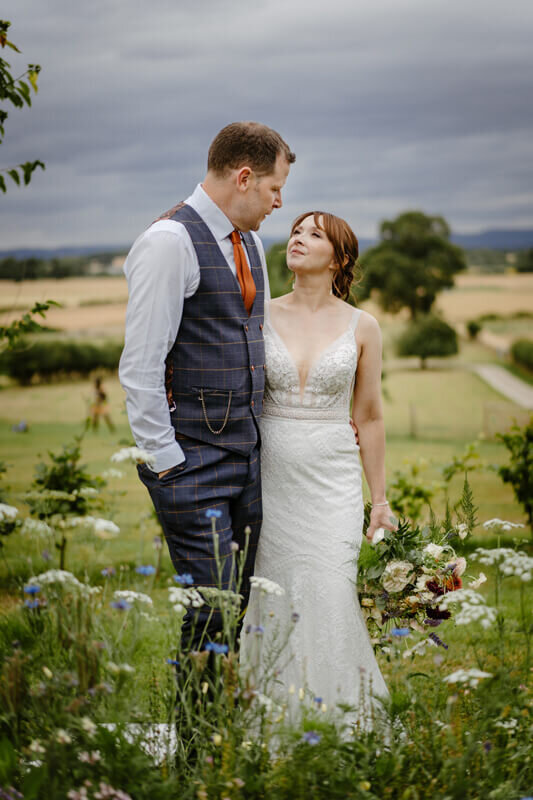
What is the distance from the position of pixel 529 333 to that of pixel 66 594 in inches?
431

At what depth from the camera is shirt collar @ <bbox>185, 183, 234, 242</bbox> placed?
2.56 m

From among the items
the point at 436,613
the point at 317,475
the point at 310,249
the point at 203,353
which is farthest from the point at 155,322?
the point at 436,613

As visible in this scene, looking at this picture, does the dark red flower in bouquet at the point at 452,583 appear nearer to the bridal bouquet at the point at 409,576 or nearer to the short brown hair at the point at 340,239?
the bridal bouquet at the point at 409,576

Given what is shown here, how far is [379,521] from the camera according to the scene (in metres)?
2.89

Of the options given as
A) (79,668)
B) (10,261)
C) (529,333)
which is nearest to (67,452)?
(79,668)

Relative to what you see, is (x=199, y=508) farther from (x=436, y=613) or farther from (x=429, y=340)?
(x=429, y=340)

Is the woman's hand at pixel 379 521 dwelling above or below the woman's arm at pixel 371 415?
below

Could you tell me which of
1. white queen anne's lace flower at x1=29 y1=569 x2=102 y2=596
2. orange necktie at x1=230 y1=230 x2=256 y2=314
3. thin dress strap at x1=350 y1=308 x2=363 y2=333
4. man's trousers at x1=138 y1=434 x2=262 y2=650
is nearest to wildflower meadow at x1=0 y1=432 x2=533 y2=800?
white queen anne's lace flower at x1=29 y1=569 x2=102 y2=596

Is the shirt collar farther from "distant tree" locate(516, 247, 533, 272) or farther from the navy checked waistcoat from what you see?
"distant tree" locate(516, 247, 533, 272)

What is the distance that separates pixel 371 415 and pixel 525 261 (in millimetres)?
8928

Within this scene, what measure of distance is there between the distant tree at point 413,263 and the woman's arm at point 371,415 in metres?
9.18

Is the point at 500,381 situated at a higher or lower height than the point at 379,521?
lower

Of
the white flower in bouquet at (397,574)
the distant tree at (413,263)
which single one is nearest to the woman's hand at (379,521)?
the white flower in bouquet at (397,574)

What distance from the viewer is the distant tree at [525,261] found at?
1098 cm
